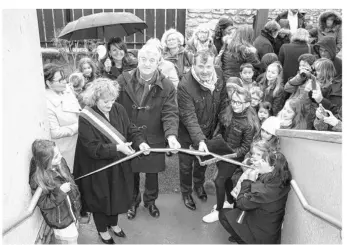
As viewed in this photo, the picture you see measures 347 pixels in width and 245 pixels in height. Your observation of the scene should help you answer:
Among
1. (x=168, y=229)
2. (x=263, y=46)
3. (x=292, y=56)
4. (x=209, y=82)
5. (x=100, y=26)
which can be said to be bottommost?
(x=168, y=229)

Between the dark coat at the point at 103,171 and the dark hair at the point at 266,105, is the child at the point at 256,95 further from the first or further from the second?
the dark coat at the point at 103,171

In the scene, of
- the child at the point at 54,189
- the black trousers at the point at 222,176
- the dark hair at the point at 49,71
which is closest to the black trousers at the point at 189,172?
the black trousers at the point at 222,176

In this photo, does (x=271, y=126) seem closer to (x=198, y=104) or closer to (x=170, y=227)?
(x=198, y=104)

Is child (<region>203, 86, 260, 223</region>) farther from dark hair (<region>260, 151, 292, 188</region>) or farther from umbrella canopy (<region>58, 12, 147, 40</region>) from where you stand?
umbrella canopy (<region>58, 12, 147, 40</region>)

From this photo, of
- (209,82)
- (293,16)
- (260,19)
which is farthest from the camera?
(260,19)

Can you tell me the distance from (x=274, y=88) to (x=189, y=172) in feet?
5.39

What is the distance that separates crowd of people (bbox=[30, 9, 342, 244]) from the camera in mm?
3143

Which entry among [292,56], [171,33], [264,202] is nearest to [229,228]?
[264,202]

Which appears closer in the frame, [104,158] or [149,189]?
[104,158]

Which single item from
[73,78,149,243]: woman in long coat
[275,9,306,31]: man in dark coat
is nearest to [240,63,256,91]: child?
[73,78,149,243]: woman in long coat

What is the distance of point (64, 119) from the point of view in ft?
11.9

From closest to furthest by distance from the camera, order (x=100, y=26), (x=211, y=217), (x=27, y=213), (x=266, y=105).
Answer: (x=27, y=213) → (x=211, y=217) → (x=266, y=105) → (x=100, y=26)

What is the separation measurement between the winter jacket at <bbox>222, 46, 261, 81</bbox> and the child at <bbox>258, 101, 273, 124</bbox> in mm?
778

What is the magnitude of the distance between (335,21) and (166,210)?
13.7 ft
